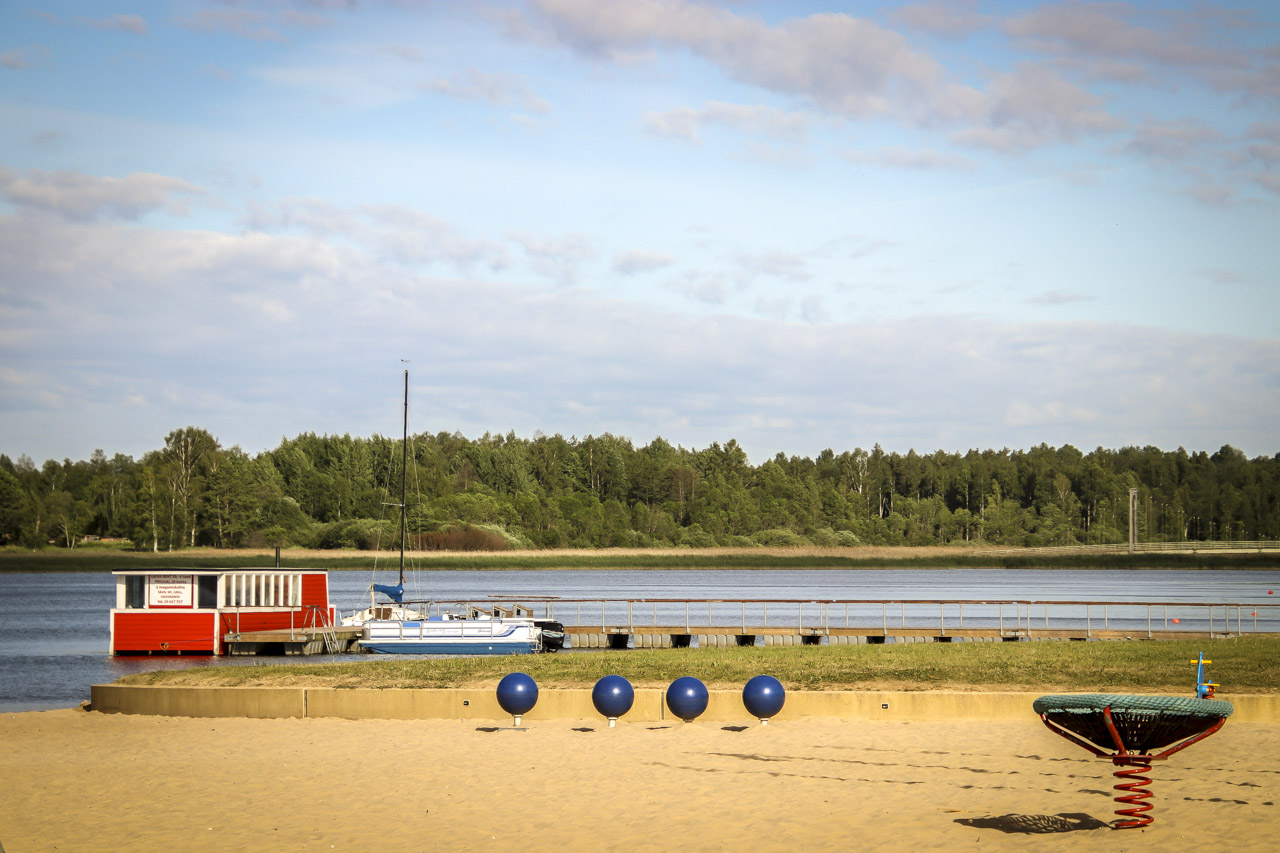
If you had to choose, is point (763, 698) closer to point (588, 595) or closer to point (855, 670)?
point (855, 670)

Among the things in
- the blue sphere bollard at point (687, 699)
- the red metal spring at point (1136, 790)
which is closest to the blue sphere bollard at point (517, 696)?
the blue sphere bollard at point (687, 699)

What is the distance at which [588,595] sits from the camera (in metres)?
91.4

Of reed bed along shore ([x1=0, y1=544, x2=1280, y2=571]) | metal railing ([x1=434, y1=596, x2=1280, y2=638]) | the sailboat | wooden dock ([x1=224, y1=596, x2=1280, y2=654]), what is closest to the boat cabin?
wooden dock ([x1=224, y1=596, x2=1280, y2=654])

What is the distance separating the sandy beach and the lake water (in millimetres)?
16148

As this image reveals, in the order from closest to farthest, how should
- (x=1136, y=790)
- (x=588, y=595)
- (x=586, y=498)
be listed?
(x=1136, y=790) < (x=588, y=595) < (x=586, y=498)

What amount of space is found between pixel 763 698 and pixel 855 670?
5.98 m

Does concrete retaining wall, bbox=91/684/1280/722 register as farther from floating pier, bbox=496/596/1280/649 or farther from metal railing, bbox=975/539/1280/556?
metal railing, bbox=975/539/1280/556

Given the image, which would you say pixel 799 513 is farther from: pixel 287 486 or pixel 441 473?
pixel 287 486

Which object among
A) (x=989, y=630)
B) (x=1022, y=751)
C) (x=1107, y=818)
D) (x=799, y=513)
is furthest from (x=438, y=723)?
(x=799, y=513)

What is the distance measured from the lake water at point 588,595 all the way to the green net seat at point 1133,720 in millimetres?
26150

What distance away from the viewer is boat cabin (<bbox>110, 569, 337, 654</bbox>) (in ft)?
139

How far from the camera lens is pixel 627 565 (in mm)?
136750

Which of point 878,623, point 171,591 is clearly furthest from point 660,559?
point 171,591

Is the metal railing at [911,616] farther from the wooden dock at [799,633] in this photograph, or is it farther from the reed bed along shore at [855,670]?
the reed bed along shore at [855,670]
